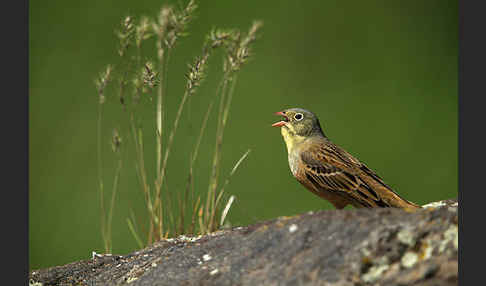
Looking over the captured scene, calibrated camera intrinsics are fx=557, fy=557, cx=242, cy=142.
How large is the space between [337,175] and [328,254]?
71.8 inches

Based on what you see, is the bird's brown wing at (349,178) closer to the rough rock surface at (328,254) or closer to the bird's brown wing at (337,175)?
the bird's brown wing at (337,175)

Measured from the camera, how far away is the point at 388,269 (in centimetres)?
311

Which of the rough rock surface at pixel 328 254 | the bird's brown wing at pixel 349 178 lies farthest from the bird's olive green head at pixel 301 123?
the rough rock surface at pixel 328 254

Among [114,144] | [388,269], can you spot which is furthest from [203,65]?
[388,269]

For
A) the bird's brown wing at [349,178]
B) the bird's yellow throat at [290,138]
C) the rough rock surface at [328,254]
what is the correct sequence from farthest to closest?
1. the bird's yellow throat at [290,138]
2. the bird's brown wing at [349,178]
3. the rough rock surface at [328,254]

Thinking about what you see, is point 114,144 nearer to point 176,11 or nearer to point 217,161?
point 217,161

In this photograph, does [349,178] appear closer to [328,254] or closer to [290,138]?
[290,138]

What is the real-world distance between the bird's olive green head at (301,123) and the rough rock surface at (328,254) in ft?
5.78

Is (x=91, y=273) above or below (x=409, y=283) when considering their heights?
below

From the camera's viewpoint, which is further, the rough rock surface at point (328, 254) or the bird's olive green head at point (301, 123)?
the bird's olive green head at point (301, 123)

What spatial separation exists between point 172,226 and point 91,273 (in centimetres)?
107

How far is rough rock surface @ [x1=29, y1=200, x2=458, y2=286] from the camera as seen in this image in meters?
3.07

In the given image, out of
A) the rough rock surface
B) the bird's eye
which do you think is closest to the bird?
the bird's eye

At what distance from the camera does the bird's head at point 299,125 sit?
221 inches
